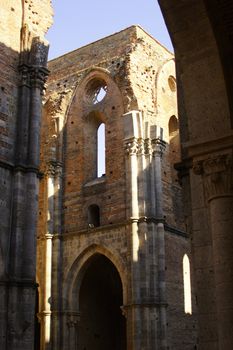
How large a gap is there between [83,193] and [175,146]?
13.7ft

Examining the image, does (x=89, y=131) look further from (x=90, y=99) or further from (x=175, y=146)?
(x=175, y=146)

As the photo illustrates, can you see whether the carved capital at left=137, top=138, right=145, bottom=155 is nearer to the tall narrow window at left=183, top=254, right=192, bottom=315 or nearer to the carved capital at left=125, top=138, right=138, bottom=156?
the carved capital at left=125, top=138, right=138, bottom=156

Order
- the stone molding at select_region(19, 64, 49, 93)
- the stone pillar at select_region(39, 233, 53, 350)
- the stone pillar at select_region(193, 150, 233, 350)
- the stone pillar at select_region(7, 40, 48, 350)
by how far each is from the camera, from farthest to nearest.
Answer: the stone pillar at select_region(39, 233, 53, 350), the stone molding at select_region(19, 64, 49, 93), the stone pillar at select_region(7, 40, 48, 350), the stone pillar at select_region(193, 150, 233, 350)

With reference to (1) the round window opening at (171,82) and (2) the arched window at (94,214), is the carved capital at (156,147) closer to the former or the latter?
(2) the arched window at (94,214)

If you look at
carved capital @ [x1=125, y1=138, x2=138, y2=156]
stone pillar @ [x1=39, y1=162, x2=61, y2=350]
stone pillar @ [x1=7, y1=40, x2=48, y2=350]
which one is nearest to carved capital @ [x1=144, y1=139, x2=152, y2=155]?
carved capital @ [x1=125, y1=138, x2=138, y2=156]

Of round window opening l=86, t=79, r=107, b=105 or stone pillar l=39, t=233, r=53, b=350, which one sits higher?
round window opening l=86, t=79, r=107, b=105

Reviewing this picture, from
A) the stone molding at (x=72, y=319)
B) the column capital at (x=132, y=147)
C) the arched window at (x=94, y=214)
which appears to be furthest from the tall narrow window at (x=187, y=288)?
the column capital at (x=132, y=147)

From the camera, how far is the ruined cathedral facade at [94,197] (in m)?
11.4

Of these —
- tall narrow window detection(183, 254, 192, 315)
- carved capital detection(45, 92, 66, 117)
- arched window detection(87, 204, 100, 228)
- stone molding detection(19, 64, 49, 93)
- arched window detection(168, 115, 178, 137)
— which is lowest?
tall narrow window detection(183, 254, 192, 315)

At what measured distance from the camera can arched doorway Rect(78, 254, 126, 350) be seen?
20.0 meters

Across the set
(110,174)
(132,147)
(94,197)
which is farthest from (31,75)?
(94,197)

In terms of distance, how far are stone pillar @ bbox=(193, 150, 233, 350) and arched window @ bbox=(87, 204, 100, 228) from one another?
1384 cm

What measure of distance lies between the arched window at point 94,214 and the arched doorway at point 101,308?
1.22 meters

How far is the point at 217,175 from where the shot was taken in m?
5.89
